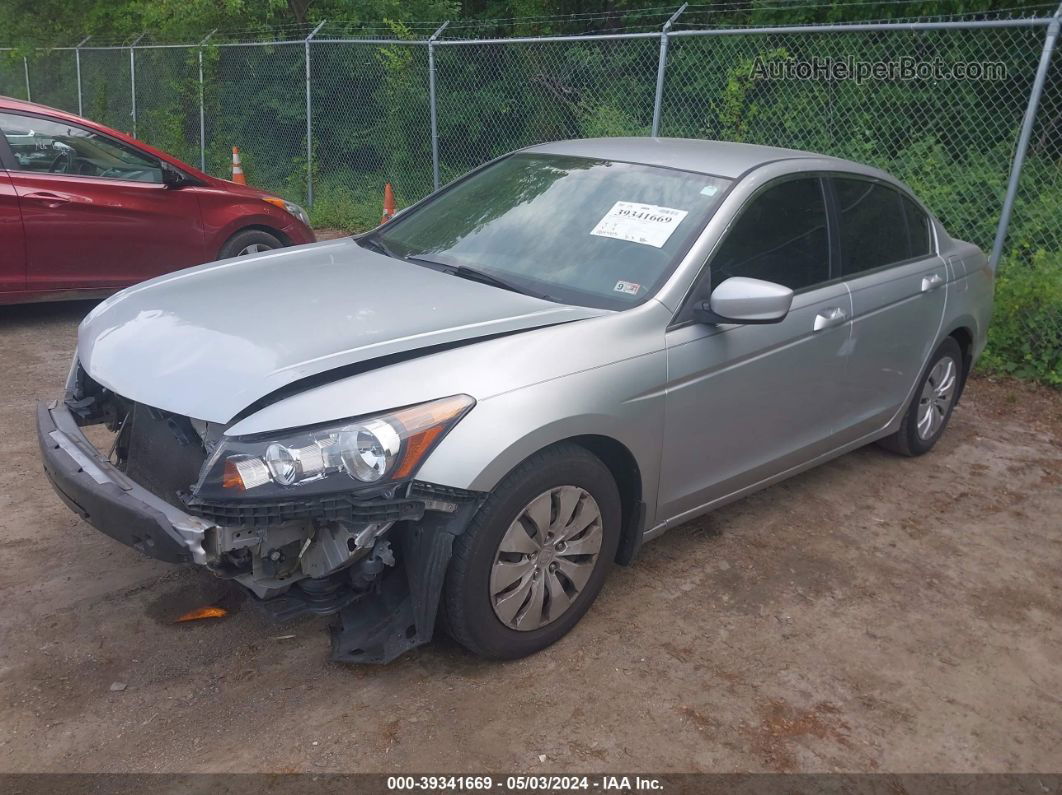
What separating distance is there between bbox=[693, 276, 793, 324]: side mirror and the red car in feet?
17.0

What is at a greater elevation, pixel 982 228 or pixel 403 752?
pixel 982 228

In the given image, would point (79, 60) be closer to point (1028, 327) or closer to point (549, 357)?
point (1028, 327)

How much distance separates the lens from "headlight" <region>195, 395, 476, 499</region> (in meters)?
2.72

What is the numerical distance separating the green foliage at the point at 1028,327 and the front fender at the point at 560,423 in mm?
4438

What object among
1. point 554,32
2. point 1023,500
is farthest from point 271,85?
point 1023,500

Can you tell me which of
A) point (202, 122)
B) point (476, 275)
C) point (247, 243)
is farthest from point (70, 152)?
point (202, 122)

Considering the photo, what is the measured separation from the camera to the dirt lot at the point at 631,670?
9.49 feet

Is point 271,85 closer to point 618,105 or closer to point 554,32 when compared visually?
point 554,32

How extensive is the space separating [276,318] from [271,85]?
442 inches

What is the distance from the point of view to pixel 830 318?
4109 millimetres

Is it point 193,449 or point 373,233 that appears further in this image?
point 373,233

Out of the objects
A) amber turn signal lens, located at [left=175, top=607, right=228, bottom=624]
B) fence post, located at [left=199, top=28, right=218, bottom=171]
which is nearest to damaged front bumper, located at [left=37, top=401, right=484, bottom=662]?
amber turn signal lens, located at [left=175, top=607, right=228, bottom=624]

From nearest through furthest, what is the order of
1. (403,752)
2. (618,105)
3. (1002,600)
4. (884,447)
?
(403,752) < (1002,600) < (884,447) < (618,105)

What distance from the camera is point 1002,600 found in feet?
12.9
